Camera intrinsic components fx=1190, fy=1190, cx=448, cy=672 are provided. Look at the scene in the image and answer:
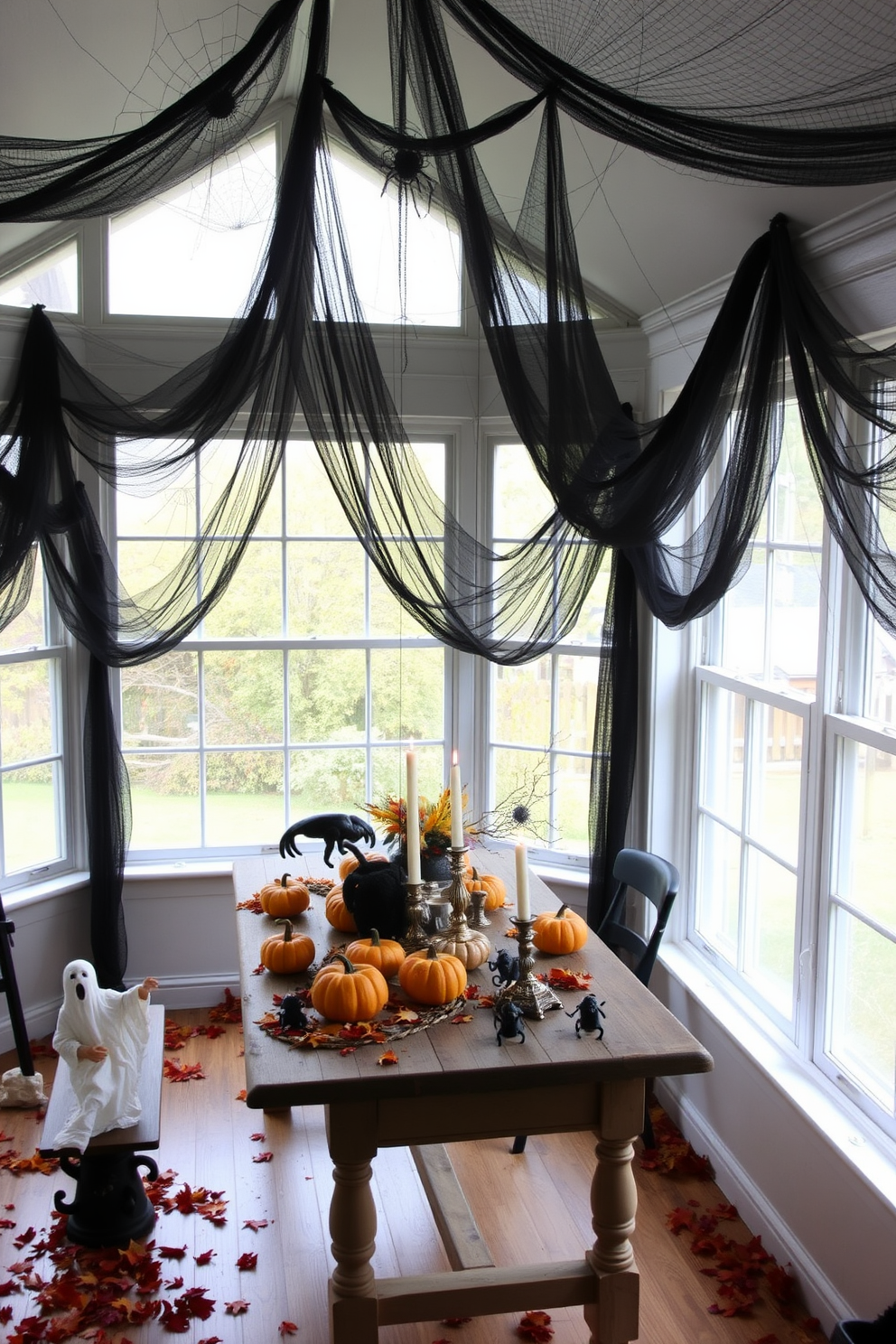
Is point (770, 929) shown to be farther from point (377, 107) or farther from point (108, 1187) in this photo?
point (377, 107)

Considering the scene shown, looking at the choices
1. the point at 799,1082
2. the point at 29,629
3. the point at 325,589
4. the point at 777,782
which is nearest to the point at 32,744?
the point at 29,629

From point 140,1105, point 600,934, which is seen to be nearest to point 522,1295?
point 140,1105

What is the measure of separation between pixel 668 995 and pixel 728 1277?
3.54 ft

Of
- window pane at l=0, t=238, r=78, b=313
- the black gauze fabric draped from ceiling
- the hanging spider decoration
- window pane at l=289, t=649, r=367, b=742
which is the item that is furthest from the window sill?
window pane at l=0, t=238, r=78, b=313

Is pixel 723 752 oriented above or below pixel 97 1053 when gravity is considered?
above

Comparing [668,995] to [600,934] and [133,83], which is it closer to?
[600,934]

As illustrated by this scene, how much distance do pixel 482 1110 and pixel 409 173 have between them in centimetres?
200

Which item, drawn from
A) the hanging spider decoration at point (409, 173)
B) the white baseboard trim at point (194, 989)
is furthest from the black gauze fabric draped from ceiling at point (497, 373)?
the white baseboard trim at point (194, 989)

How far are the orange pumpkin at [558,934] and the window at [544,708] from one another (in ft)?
4.58

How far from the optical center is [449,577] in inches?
114

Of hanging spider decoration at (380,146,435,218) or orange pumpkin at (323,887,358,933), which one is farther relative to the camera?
orange pumpkin at (323,887,358,933)

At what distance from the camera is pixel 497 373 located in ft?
8.21

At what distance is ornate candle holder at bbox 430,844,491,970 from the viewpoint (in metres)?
2.99

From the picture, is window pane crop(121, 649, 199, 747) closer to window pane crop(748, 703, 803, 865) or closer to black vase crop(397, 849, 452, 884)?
black vase crop(397, 849, 452, 884)
